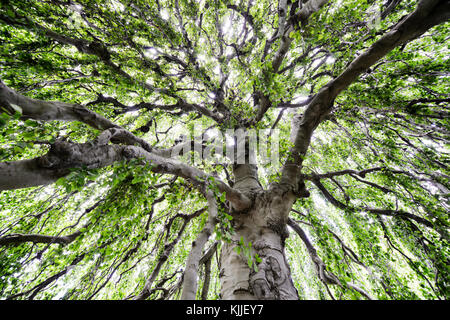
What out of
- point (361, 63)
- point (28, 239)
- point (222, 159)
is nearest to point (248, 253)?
point (361, 63)

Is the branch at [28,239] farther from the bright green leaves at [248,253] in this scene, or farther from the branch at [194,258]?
the bright green leaves at [248,253]

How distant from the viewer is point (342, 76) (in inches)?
67.3

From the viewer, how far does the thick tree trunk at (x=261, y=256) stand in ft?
4.51

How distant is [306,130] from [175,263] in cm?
373

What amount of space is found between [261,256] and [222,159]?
221 centimetres

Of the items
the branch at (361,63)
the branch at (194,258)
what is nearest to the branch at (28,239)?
the branch at (194,258)

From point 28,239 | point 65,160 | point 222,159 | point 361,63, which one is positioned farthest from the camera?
point 222,159

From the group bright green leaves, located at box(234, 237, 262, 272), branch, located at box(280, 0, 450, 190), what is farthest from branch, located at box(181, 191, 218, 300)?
branch, located at box(280, 0, 450, 190)

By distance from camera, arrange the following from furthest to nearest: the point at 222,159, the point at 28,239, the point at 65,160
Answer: the point at 222,159 → the point at 28,239 → the point at 65,160

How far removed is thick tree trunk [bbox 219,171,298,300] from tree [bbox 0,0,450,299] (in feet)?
0.05

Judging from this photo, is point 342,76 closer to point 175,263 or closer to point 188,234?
point 188,234

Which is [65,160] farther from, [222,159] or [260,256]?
[222,159]

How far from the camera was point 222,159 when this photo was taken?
355 centimetres
